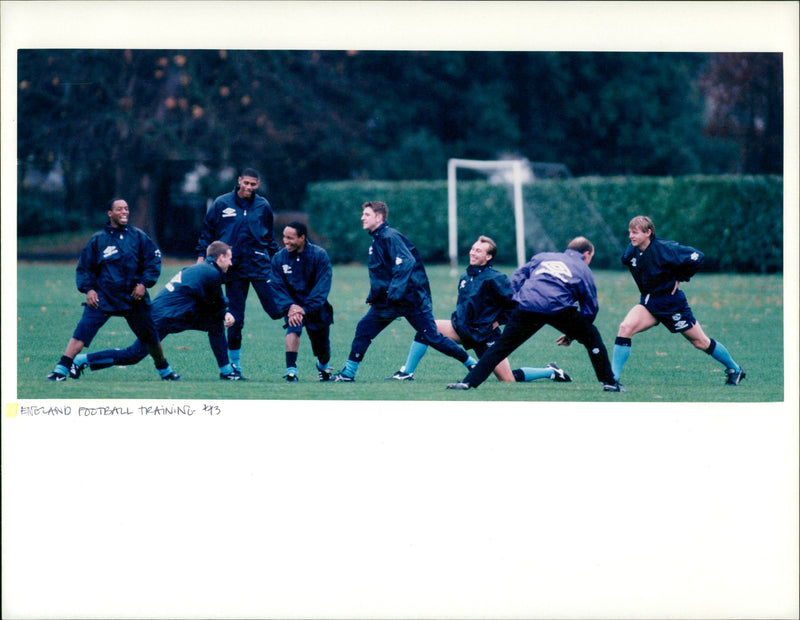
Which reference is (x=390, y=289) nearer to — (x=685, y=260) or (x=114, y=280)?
(x=114, y=280)

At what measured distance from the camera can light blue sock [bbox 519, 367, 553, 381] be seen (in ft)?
31.2

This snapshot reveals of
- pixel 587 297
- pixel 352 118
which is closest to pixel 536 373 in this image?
pixel 587 297

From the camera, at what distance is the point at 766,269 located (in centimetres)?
2302

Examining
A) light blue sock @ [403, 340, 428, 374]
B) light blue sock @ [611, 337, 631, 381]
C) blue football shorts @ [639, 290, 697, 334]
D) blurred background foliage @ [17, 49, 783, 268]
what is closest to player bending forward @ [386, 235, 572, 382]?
light blue sock @ [403, 340, 428, 374]

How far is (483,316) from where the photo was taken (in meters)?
9.47

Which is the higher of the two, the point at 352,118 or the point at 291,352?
the point at 352,118

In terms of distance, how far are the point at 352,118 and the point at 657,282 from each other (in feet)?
72.1

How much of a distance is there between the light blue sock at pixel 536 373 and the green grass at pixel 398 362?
5.2 inches

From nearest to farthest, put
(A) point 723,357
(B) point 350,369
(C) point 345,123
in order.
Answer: (B) point 350,369 → (A) point 723,357 → (C) point 345,123

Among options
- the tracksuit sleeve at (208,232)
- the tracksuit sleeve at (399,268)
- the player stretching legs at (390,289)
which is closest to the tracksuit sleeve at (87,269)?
the tracksuit sleeve at (208,232)

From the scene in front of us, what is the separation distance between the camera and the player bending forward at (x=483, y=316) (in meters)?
9.33

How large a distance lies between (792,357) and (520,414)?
→ 1.95m

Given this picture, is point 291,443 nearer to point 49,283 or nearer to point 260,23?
point 260,23

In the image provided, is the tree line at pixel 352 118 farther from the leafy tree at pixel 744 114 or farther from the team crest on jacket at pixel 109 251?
the team crest on jacket at pixel 109 251
